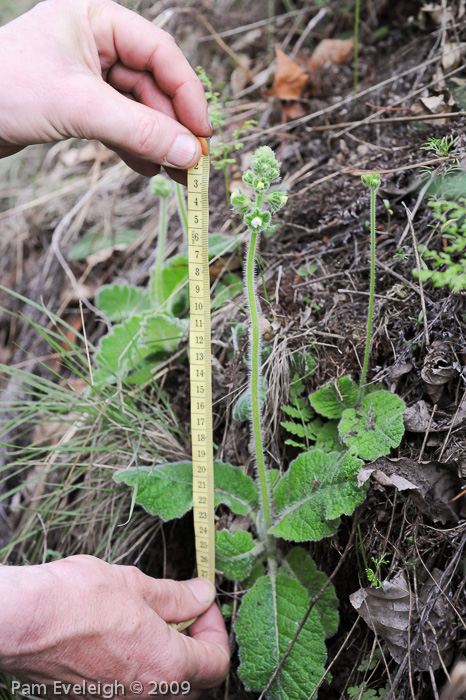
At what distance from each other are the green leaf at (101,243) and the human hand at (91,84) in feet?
4.28

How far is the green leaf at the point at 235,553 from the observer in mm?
1898

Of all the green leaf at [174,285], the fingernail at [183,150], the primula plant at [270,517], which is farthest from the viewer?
the green leaf at [174,285]

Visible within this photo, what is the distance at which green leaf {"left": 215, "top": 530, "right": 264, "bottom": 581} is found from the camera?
1898mm

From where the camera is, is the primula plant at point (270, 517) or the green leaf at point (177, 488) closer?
the primula plant at point (270, 517)

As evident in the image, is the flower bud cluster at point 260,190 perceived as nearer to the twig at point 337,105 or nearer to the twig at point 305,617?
the twig at point 305,617

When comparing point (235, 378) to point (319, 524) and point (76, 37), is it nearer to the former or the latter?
point (319, 524)

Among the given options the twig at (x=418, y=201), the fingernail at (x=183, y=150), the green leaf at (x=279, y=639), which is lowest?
the green leaf at (x=279, y=639)

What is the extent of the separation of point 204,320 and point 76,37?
106 cm

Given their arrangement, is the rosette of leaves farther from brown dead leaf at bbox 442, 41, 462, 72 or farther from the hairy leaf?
brown dead leaf at bbox 442, 41, 462, 72

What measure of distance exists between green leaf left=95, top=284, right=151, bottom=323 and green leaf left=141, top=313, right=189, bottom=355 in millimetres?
357

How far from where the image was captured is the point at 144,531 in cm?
224

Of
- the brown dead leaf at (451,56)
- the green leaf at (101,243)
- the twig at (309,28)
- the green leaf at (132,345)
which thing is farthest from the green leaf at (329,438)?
the twig at (309,28)

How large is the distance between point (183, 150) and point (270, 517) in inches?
53.1

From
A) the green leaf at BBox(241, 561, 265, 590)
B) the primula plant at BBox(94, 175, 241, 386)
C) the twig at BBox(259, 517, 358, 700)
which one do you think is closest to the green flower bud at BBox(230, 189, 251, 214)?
the primula plant at BBox(94, 175, 241, 386)
